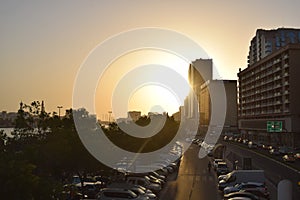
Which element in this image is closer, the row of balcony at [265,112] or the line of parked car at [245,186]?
the line of parked car at [245,186]

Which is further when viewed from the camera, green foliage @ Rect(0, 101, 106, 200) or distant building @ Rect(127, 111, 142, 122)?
distant building @ Rect(127, 111, 142, 122)

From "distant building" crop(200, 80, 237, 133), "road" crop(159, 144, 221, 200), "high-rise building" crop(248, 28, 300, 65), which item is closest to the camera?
"road" crop(159, 144, 221, 200)

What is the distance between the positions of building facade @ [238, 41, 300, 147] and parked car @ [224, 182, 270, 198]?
49007mm

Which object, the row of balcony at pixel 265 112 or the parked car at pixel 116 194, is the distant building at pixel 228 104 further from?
the parked car at pixel 116 194

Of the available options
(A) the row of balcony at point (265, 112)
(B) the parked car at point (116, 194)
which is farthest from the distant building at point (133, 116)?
(B) the parked car at point (116, 194)

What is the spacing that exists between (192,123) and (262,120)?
104148 millimetres

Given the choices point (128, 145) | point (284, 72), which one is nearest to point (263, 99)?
point (284, 72)

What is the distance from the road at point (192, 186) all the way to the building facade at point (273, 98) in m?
36.1

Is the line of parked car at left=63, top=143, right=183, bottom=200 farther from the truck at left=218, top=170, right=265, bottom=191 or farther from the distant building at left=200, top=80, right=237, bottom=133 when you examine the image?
the distant building at left=200, top=80, right=237, bottom=133

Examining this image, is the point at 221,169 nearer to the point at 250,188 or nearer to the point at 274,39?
the point at 250,188

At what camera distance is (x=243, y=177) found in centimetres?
2828

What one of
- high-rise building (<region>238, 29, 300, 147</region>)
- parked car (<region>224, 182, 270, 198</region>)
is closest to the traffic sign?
high-rise building (<region>238, 29, 300, 147</region>)

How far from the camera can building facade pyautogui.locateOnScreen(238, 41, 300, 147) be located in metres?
76.1

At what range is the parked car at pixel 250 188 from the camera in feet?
81.5
